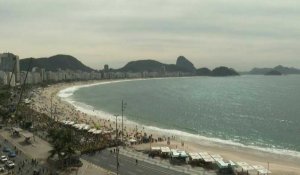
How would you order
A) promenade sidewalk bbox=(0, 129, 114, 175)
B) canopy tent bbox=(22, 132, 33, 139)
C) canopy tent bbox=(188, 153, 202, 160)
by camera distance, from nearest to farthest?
1. promenade sidewalk bbox=(0, 129, 114, 175)
2. canopy tent bbox=(188, 153, 202, 160)
3. canopy tent bbox=(22, 132, 33, 139)

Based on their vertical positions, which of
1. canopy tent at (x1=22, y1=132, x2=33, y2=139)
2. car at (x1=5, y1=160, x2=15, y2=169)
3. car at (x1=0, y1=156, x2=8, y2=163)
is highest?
canopy tent at (x1=22, y1=132, x2=33, y2=139)

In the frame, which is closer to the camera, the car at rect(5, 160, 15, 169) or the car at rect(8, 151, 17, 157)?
the car at rect(5, 160, 15, 169)

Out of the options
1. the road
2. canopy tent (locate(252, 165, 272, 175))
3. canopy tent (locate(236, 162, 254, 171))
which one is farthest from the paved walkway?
canopy tent (locate(252, 165, 272, 175))

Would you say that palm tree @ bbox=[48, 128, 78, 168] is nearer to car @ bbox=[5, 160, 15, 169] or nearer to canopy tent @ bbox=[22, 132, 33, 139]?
car @ bbox=[5, 160, 15, 169]

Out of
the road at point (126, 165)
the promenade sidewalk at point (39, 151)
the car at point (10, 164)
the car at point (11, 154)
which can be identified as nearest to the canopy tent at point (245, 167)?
the road at point (126, 165)

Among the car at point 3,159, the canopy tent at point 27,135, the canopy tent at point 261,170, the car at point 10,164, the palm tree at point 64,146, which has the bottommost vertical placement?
the canopy tent at point 261,170

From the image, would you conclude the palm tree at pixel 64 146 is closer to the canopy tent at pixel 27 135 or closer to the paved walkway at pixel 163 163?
the paved walkway at pixel 163 163

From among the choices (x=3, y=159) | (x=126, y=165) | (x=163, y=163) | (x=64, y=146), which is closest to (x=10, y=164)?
(x=3, y=159)

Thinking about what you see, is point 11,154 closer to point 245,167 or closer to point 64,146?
point 64,146

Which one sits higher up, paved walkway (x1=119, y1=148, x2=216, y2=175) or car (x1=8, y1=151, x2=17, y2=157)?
car (x1=8, y1=151, x2=17, y2=157)
